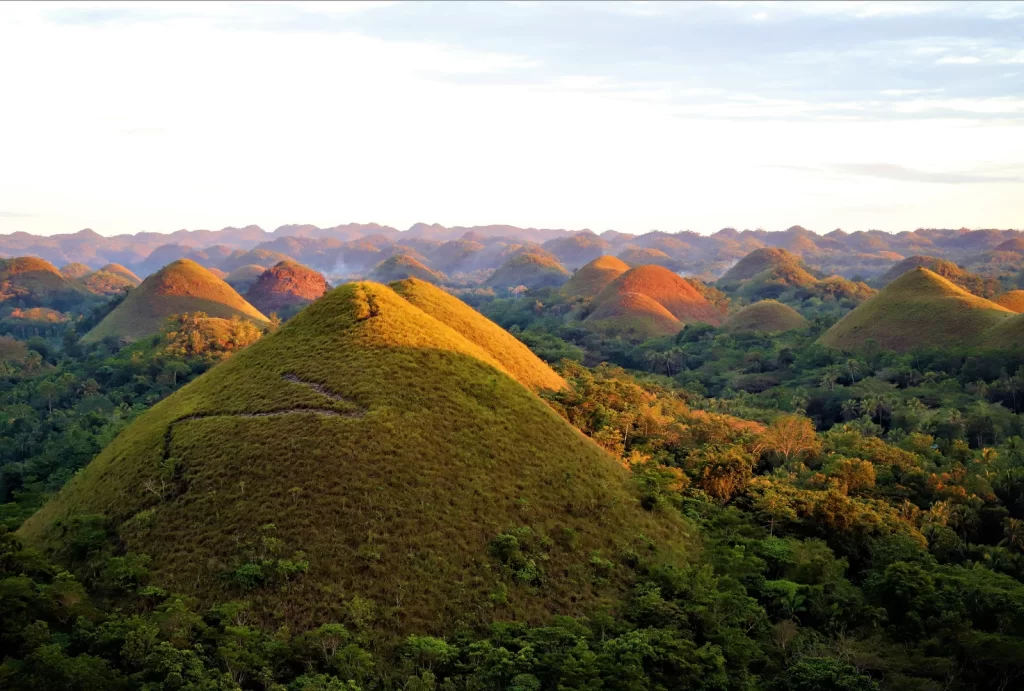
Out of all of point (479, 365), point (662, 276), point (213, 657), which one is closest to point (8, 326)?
point (662, 276)

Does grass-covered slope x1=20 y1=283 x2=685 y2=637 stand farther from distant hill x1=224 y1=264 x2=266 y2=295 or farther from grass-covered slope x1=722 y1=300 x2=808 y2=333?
distant hill x1=224 y1=264 x2=266 y2=295

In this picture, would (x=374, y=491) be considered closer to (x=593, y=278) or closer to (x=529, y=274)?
(x=593, y=278)

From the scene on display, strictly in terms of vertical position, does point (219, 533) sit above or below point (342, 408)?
below

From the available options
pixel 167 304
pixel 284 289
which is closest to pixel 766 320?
pixel 167 304

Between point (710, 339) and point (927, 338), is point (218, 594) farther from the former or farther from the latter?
point (710, 339)

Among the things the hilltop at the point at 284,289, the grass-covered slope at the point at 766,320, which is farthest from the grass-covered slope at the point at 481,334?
the hilltop at the point at 284,289

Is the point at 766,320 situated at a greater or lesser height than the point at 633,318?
lesser

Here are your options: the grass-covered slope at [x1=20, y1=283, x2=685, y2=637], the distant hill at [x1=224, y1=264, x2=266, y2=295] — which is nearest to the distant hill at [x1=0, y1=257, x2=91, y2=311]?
the distant hill at [x1=224, y1=264, x2=266, y2=295]
